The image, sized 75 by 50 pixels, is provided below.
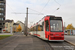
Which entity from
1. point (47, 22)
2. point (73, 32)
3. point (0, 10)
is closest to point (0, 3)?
point (0, 10)

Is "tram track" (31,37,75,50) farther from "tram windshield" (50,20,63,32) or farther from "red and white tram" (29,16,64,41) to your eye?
"tram windshield" (50,20,63,32)

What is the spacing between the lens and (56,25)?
14508mm

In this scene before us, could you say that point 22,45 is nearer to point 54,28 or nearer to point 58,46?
point 58,46

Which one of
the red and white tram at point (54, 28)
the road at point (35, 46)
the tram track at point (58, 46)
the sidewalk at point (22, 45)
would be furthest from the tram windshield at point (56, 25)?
the sidewalk at point (22, 45)

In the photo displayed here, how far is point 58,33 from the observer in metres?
14.0

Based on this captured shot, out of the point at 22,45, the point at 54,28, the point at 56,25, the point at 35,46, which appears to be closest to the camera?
the point at 35,46

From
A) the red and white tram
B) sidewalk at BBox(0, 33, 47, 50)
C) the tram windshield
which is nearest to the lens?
sidewalk at BBox(0, 33, 47, 50)

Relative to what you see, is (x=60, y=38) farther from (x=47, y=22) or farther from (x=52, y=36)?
(x=47, y=22)

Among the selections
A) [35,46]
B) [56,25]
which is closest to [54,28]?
[56,25]

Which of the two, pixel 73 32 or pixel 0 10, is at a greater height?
pixel 0 10

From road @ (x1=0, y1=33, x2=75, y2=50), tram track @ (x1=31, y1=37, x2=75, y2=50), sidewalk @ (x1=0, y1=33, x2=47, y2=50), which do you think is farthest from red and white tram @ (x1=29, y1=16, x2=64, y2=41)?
sidewalk @ (x1=0, y1=33, x2=47, y2=50)

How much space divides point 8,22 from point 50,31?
351ft

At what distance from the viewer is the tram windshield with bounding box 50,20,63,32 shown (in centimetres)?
1429

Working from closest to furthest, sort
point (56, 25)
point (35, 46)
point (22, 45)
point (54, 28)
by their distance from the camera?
point (35, 46) < point (22, 45) < point (54, 28) < point (56, 25)
